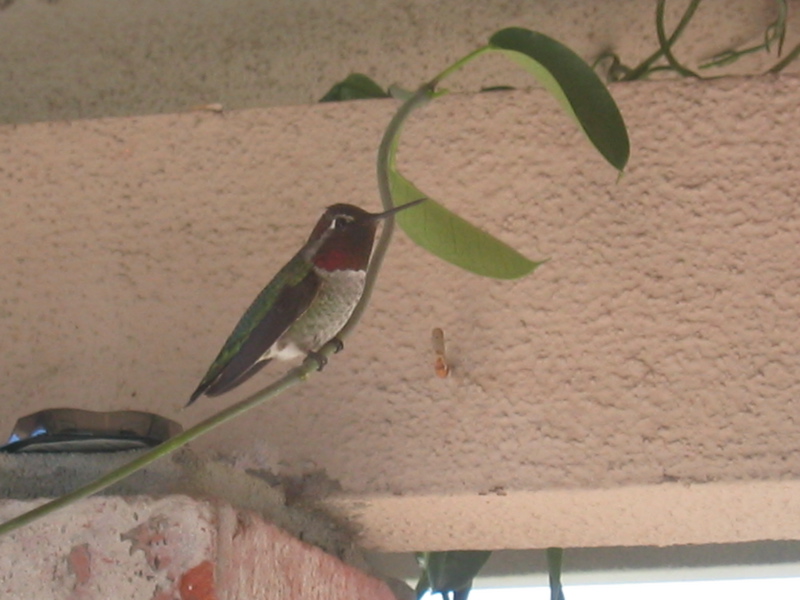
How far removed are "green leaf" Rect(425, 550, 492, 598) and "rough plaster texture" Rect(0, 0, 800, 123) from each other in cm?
52

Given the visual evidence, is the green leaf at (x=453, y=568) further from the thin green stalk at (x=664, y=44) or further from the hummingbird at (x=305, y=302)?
the thin green stalk at (x=664, y=44)

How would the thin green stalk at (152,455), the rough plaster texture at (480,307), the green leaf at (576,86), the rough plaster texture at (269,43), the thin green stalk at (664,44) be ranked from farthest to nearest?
the rough plaster texture at (269,43)
the thin green stalk at (664,44)
the rough plaster texture at (480,307)
the green leaf at (576,86)
the thin green stalk at (152,455)

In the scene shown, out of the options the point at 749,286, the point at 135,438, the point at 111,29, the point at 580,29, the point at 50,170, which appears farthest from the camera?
the point at 111,29

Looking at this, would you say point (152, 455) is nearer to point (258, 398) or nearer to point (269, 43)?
point (258, 398)

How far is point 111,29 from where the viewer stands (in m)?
1.36

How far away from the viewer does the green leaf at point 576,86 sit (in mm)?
848

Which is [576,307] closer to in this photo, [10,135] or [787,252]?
[787,252]

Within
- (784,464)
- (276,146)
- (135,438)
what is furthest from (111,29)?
(784,464)

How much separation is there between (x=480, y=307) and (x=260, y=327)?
0.70 feet

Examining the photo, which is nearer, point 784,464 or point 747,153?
point 784,464

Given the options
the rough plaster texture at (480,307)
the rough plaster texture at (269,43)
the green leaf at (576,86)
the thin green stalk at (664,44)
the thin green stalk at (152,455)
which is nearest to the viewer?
the thin green stalk at (152,455)

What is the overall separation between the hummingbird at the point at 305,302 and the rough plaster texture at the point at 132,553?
116mm

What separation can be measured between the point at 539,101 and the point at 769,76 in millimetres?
225

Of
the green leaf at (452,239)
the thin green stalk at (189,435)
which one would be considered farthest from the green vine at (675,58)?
the thin green stalk at (189,435)
